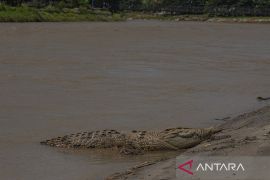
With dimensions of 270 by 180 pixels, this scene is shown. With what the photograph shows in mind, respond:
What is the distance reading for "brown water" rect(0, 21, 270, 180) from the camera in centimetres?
726

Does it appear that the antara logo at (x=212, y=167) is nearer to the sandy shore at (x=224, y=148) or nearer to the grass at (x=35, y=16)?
the sandy shore at (x=224, y=148)

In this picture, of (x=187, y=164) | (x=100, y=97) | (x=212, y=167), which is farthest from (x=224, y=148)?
(x=100, y=97)

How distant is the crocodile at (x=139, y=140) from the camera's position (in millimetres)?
7566

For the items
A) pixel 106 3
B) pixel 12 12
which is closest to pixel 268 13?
pixel 106 3

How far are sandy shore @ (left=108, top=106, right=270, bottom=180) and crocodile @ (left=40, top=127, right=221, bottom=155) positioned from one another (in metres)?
0.25

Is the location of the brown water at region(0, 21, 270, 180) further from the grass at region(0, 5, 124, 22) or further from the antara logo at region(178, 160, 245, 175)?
the grass at region(0, 5, 124, 22)

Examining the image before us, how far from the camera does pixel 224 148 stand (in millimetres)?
6453

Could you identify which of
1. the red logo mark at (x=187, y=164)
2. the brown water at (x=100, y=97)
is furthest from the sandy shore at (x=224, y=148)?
the brown water at (x=100, y=97)

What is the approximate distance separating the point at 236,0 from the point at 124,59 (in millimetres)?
93249

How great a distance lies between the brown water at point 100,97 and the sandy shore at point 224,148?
1.93 feet

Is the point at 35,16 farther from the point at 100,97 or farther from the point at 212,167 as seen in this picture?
the point at 212,167

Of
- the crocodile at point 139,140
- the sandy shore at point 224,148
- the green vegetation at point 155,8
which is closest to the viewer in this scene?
the sandy shore at point 224,148

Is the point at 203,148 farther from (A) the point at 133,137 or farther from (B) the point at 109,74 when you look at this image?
(B) the point at 109,74

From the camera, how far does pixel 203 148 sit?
6914 millimetres
